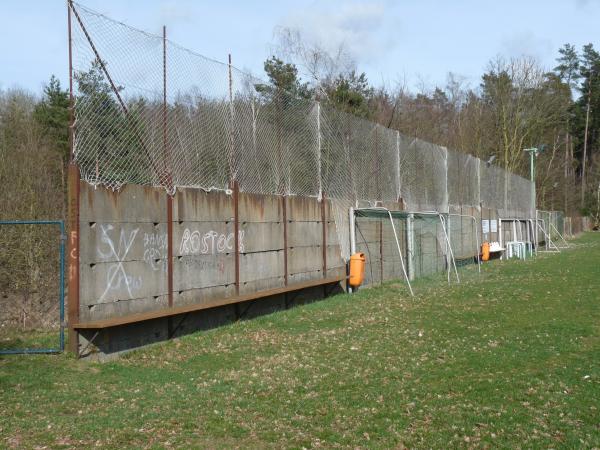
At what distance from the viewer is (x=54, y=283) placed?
1717 cm

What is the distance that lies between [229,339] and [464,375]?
4.12m

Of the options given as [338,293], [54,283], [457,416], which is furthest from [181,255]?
[54,283]

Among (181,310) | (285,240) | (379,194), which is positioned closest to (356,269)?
(285,240)

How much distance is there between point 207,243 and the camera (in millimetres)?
11117

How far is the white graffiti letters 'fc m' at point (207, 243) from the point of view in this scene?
10.6 metres

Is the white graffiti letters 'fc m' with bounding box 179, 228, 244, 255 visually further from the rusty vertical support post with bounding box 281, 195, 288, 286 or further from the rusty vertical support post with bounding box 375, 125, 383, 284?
the rusty vertical support post with bounding box 375, 125, 383, 284

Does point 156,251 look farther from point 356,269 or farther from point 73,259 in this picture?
point 356,269

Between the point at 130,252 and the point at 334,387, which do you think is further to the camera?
the point at 130,252

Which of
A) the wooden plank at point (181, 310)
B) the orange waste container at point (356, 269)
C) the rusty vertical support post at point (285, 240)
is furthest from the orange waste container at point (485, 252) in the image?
the rusty vertical support post at point (285, 240)

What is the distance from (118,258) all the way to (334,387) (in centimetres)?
367

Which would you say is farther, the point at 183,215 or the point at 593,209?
the point at 593,209

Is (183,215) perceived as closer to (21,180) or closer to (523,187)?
(21,180)

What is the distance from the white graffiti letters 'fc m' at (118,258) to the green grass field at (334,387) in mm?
1007

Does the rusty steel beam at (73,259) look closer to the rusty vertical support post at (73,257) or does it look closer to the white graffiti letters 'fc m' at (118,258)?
the rusty vertical support post at (73,257)
